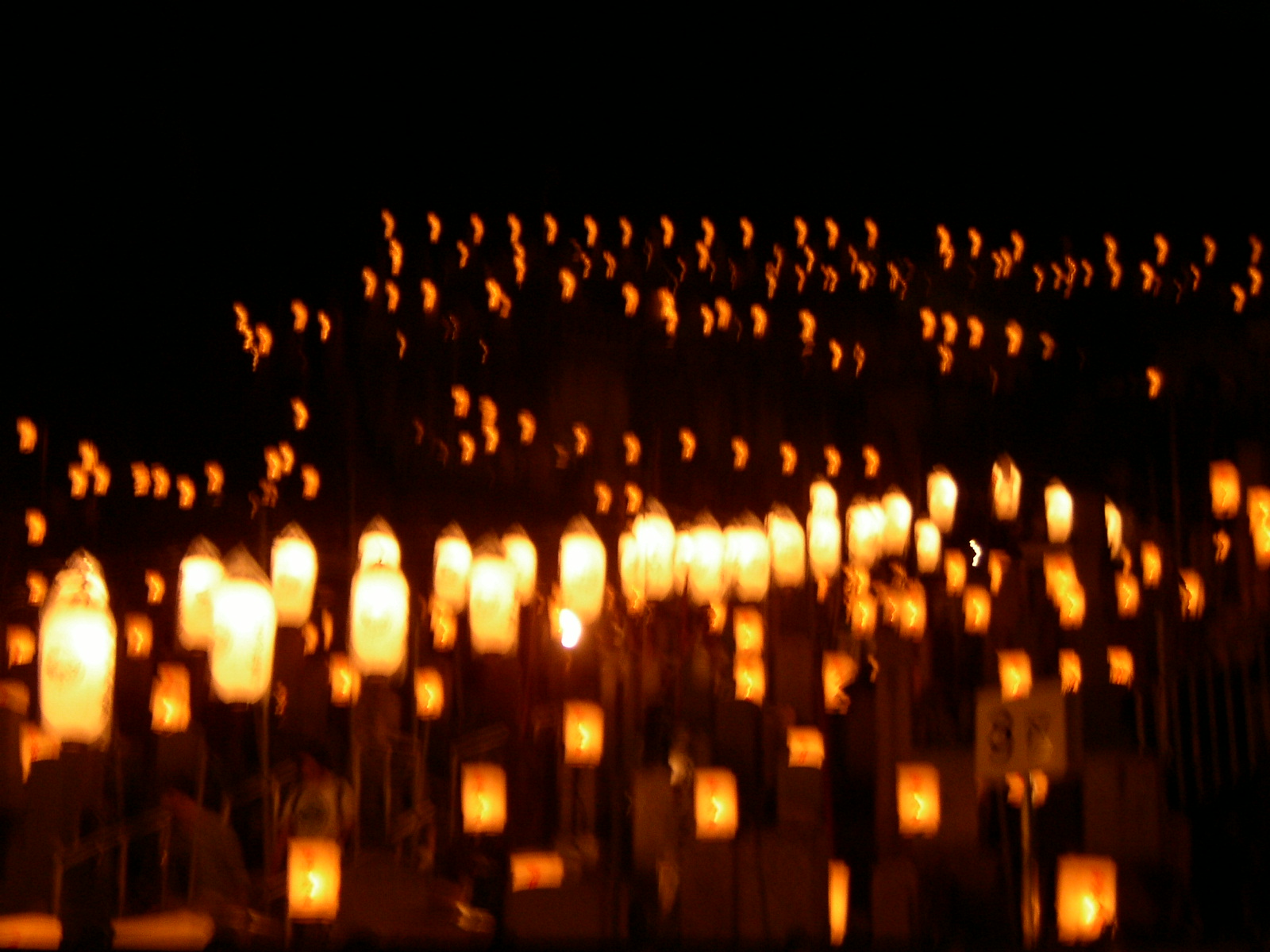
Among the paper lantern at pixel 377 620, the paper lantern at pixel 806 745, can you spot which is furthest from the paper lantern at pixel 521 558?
the paper lantern at pixel 806 745

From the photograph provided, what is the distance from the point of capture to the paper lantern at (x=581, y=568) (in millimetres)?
8172

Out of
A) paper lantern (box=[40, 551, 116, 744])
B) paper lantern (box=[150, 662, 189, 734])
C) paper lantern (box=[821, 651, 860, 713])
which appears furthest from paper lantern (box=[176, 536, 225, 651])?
paper lantern (box=[821, 651, 860, 713])

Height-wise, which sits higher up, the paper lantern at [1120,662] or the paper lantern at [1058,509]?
the paper lantern at [1058,509]

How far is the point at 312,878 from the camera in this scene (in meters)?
6.07

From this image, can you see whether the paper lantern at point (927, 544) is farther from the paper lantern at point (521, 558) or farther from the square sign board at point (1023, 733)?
the square sign board at point (1023, 733)

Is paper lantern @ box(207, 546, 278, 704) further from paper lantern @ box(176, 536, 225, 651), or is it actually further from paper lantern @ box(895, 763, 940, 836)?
paper lantern @ box(895, 763, 940, 836)

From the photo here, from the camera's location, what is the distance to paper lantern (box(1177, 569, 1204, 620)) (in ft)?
24.1

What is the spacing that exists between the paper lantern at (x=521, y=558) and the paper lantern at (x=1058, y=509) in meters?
3.34

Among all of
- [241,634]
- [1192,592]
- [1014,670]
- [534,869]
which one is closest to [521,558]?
[241,634]

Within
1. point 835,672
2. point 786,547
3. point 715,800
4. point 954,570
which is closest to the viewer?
point 715,800

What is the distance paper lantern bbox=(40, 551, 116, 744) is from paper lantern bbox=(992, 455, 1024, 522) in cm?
579

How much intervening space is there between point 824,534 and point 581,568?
2.00m

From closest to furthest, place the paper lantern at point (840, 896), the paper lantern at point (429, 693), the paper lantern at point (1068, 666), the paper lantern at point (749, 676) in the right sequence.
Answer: the paper lantern at point (840, 896)
the paper lantern at point (1068, 666)
the paper lantern at point (429, 693)
the paper lantern at point (749, 676)

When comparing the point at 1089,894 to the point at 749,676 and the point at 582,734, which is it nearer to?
the point at 582,734
